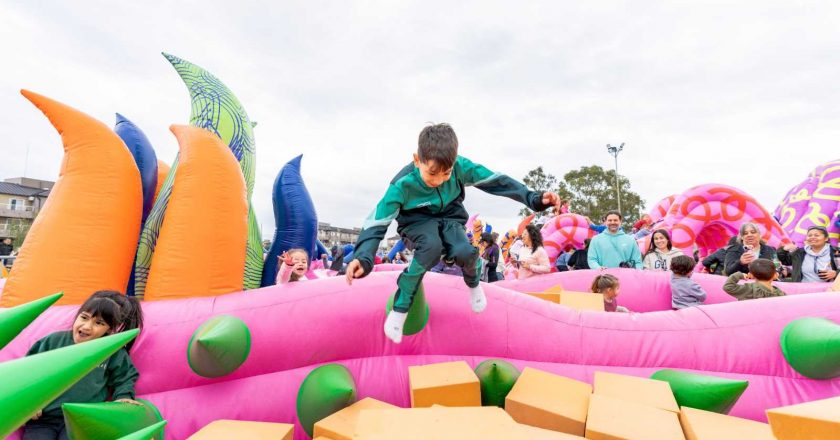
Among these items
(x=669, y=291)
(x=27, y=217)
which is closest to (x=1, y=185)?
(x=27, y=217)

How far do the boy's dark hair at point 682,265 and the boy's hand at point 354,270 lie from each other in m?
2.71

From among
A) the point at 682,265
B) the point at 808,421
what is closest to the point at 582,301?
the point at 682,265

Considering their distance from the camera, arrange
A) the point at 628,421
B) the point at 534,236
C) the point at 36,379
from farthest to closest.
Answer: the point at 534,236 < the point at 628,421 < the point at 36,379

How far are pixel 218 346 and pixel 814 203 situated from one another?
1102cm

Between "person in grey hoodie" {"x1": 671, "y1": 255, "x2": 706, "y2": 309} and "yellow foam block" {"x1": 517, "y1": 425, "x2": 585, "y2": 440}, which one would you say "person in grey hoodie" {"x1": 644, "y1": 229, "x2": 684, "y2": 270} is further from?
"yellow foam block" {"x1": 517, "y1": 425, "x2": 585, "y2": 440}

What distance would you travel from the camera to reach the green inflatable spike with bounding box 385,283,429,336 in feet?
6.84

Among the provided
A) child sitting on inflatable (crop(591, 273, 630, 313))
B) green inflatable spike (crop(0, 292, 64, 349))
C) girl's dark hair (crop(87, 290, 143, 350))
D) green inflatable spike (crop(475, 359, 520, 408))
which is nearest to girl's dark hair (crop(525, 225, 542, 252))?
child sitting on inflatable (crop(591, 273, 630, 313))

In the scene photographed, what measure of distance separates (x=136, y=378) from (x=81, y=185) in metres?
1.03

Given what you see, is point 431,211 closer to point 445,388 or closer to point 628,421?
point 445,388

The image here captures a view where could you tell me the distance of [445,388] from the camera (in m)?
1.76

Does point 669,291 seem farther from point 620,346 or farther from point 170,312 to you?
point 170,312

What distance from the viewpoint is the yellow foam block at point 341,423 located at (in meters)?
1.62

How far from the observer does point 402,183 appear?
1990mm

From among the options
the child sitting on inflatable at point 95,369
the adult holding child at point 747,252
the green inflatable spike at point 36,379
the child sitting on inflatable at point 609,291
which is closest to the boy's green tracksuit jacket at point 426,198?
the child sitting on inflatable at point 95,369
